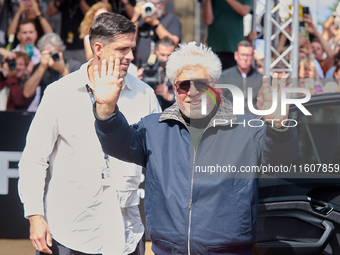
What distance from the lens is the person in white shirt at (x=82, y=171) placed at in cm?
Answer: 282

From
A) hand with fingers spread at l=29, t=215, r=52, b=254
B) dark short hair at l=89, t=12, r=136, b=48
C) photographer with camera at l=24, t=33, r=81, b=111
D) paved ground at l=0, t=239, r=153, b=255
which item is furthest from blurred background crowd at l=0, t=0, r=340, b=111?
hand with fingers spread at l=29, t=215, r=52, b=254

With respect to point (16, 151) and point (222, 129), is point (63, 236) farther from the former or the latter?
point (16, 151)

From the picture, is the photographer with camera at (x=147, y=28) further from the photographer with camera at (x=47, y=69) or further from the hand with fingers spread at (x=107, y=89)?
the hand with fingers spread at (x=107, y=89)

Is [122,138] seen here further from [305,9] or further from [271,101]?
[305,9]

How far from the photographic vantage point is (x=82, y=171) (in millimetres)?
2875

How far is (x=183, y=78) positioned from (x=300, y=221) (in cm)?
117

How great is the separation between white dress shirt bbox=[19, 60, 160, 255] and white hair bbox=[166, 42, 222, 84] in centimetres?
60

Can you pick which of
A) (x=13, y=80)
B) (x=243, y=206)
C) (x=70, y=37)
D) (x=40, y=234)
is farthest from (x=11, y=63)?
(x=243, y=206)

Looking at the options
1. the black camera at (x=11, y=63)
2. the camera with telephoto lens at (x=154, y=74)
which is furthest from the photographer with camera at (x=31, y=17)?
the camera with telephoto lens at (x=154, y=74)

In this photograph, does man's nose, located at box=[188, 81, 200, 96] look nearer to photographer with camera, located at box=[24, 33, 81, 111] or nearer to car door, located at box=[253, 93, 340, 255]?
car door, located at box=[253, 93, 340, 255]

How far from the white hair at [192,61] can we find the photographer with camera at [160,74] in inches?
90.4

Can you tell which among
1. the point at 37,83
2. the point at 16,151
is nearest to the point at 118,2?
the point at 37,83

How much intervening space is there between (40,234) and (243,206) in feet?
3.78

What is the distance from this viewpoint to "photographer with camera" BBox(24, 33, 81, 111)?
5.29 metres
